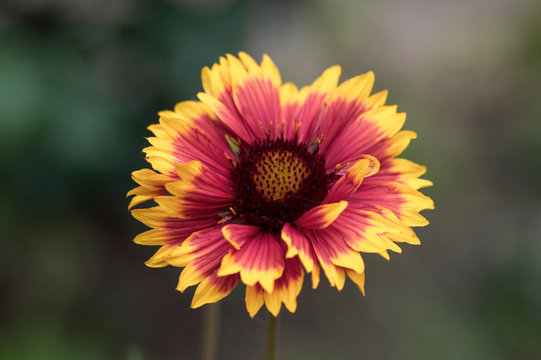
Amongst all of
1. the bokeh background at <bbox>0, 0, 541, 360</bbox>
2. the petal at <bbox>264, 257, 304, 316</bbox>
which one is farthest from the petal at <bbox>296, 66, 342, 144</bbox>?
the bokeh background at <bbox>0, 0, 541, 360</bbox>

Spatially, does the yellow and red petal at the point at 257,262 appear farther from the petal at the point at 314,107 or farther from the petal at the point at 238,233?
the petal at the point at 314,107

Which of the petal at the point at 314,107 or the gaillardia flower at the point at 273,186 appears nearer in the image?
the gaillardia flower at the point at 273,186

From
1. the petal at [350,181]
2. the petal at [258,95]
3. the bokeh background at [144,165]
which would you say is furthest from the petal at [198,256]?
the bokeh background at [144,165]

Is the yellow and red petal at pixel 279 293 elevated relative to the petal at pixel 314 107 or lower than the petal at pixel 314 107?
lower

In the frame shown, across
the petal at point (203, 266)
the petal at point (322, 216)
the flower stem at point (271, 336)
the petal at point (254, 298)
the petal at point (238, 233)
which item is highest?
the petal at point (322, 216)

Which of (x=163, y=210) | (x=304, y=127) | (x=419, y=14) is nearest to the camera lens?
(x=163, y=210)
